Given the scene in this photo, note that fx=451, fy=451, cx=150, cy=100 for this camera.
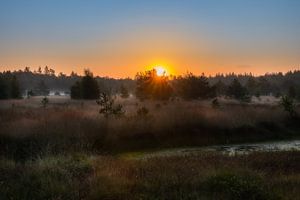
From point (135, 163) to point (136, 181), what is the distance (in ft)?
11.9

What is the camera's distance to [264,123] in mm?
34094

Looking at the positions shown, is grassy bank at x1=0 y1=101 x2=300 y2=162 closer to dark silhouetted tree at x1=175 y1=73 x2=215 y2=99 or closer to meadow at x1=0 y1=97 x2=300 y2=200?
meadow at x1=0 y1=97 x2=300 y2=200

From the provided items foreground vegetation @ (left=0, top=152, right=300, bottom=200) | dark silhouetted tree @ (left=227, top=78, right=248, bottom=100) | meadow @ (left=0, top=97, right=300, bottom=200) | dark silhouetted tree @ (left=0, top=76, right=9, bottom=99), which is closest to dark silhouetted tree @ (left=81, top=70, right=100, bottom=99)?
dark silhouetted tree @ (left=0, top=76, right=9, bottom=99)

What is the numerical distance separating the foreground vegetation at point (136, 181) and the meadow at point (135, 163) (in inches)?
0.9

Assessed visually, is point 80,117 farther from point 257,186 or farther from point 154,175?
point 257,186

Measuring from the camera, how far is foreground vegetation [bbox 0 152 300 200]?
11.0 m

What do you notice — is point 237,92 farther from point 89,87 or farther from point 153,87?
point 89,87

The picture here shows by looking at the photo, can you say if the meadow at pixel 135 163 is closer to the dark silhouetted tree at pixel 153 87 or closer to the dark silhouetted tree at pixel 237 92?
the dark silhouetted tree at pixel 153 87

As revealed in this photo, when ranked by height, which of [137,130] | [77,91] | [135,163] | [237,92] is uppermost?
[77,91]

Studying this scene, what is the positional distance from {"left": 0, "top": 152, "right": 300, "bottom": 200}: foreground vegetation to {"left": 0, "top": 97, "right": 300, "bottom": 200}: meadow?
0.9 inches

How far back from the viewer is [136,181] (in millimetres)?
12297

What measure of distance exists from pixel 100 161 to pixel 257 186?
607 cm

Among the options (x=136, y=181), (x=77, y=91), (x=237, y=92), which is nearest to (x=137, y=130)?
(x=136, y=181)

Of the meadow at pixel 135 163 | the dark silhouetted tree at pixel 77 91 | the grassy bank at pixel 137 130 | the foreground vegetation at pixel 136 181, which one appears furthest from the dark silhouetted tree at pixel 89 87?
the foreground vegetation at pixel 136 181
